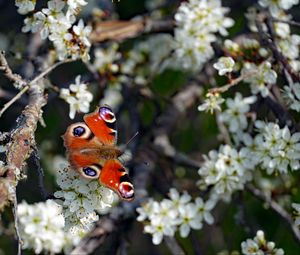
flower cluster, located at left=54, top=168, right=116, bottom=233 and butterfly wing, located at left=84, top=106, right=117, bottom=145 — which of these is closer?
flower cluster, located at left=54, top=168, right=116, bottom=233

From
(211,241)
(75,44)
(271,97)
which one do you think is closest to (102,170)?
(75,44)

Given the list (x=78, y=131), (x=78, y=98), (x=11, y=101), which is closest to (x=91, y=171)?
(x=78, y=131)

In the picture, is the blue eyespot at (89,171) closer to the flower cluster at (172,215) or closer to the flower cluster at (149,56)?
the flower cluster at (172,215)

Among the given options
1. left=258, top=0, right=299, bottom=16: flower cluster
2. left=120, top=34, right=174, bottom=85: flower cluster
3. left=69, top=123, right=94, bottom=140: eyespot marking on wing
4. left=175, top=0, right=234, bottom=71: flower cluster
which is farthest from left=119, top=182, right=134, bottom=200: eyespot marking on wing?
left=120, top=34, right=174, bottom=85: flower cluster

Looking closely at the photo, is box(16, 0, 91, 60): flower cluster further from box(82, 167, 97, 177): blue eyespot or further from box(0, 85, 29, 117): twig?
box(82, 167, 97, 177): blue eyespot

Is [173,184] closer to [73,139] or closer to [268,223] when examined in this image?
[268,223]

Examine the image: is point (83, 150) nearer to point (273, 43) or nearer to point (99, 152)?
point (99, 152)
